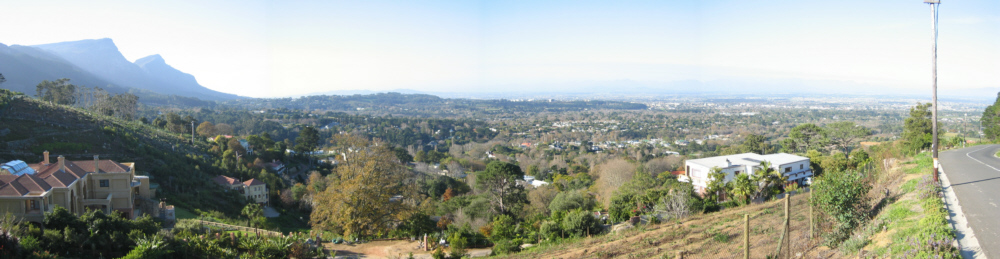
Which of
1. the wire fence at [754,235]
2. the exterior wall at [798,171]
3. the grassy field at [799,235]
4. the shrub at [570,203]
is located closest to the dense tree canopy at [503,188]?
the shrub at [570,203]

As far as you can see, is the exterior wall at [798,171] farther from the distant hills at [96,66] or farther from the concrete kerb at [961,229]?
the distant hills at [96,66]

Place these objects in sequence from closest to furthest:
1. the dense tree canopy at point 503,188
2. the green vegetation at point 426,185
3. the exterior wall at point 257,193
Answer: the green vegetation at point 426,185
the dense tree canopy at point 503,188
the exterior wall at point 257,193

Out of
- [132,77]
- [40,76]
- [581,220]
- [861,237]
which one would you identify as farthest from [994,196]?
[132,77]

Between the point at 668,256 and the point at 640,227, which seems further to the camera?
the point at 640,227

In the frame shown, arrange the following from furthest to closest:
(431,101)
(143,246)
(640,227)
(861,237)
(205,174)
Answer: (431,101) < (205,174) < (640,227) < (143,246) < (861,237)

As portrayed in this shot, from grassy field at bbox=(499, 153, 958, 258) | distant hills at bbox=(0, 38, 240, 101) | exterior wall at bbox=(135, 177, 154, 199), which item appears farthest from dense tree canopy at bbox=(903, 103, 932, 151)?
distant hills at bbox=(0, 38, 240, 101)

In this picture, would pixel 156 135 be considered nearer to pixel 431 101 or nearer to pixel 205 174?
pixel 205 174

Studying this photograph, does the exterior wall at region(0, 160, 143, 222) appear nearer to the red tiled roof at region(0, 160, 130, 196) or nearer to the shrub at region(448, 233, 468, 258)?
the red tiled roof at region(0, 160, 130, 196)
